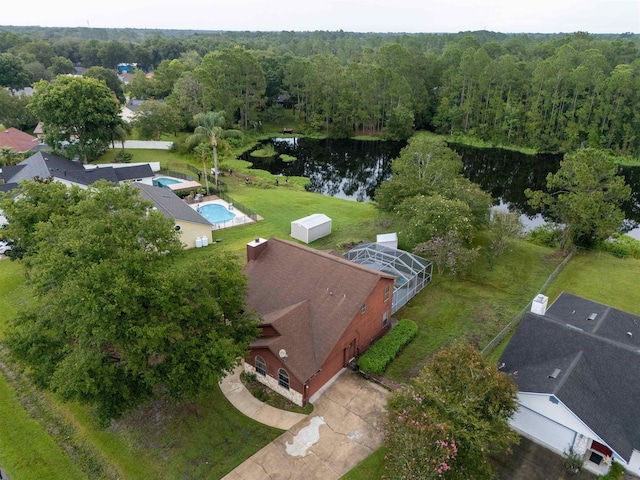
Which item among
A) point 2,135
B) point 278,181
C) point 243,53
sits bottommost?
point 278,181

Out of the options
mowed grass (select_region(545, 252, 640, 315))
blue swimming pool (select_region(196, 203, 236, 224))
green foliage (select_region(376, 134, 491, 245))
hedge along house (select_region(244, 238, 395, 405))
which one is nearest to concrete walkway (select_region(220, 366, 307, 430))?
hedge along house (select_region(244, 238, 395, 405))

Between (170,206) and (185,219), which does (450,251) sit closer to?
(185,219)

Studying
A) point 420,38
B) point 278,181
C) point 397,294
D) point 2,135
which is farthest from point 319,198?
point 420,38

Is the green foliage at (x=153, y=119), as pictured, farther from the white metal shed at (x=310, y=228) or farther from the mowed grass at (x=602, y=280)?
the mowed grass at (x=602, y=280)

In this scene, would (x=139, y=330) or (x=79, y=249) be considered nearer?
(x=139, y=330)

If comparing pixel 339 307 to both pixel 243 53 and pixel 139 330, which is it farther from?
pixel 243 53

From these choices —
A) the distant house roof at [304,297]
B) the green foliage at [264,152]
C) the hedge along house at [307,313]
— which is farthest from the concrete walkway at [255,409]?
the green foliage at [264,152]
